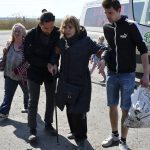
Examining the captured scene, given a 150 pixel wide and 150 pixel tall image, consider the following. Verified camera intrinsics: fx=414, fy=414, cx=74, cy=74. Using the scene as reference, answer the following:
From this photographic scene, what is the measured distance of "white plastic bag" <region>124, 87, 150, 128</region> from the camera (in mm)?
5004

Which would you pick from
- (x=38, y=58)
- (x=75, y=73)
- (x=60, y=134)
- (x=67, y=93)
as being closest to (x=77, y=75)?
(x=75, y=73)

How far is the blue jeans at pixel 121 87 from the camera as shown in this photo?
5309mm

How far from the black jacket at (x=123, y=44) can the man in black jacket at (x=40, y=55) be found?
29.4 inches

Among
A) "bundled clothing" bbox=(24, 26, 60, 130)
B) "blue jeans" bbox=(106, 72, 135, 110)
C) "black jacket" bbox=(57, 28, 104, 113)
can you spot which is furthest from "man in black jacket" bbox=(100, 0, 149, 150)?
"bundled clothing" bbox=(24, 26, 60, 130)

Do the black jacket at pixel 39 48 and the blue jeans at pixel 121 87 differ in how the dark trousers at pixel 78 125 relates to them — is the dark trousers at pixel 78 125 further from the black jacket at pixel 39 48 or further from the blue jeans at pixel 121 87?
the black jacket at pixel 39 48

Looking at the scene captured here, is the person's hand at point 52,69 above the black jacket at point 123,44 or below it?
below

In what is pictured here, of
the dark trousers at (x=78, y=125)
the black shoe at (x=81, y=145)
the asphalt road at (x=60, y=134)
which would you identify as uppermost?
the dark trousers at (x=78, y=125)

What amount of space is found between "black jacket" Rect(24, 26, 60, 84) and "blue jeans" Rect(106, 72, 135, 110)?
80 cm

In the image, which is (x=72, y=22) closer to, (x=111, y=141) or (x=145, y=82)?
(x=145, y=82)

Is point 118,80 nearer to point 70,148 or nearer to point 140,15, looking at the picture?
point 70,148

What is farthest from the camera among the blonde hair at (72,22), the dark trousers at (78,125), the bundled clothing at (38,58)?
the bundled clothing at (38,58)

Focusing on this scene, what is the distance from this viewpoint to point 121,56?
5.27m

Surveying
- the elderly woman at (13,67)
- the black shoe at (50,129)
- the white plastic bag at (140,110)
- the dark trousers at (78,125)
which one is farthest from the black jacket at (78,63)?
the elderly woman at (13,67)

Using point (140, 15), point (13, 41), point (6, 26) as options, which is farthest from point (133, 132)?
point (6, 26)
